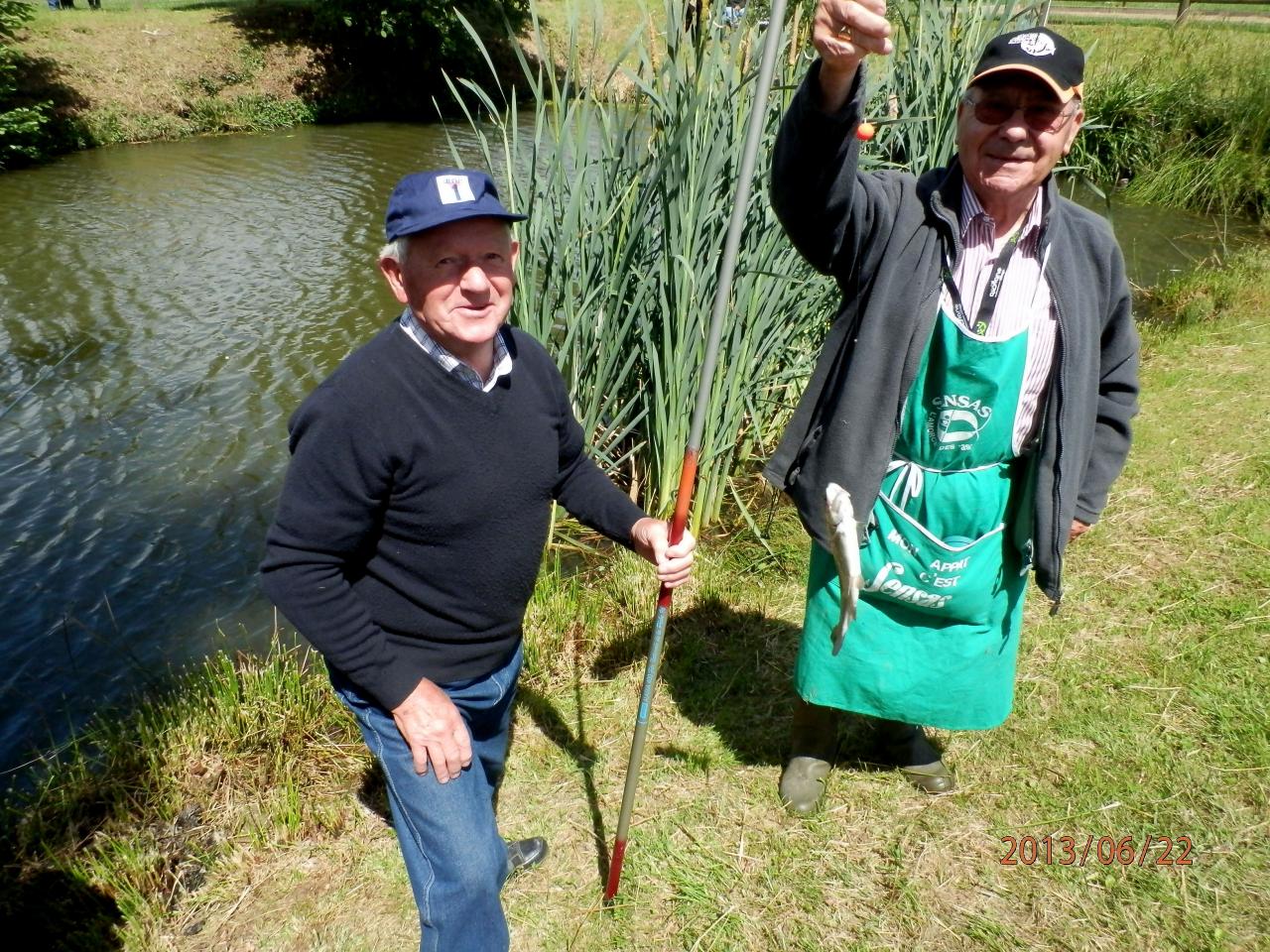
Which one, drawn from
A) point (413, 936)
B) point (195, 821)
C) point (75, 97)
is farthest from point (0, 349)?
point (75, 97)

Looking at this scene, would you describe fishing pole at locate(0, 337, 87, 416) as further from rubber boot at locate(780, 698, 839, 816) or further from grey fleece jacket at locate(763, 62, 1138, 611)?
grey fleece jacket at locate(763, 62, 1138, 611)

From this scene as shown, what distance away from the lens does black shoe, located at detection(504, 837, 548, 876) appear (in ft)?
7.37

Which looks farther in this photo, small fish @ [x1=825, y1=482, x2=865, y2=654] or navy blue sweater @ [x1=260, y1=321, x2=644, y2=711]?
small fish @ [x1=825, y1=482, x2=865, y2=654]

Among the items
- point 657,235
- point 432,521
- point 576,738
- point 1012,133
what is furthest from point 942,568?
point 657,235

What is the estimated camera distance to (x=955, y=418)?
6.15 feet

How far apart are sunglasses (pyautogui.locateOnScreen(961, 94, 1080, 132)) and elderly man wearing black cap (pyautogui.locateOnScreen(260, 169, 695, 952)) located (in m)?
0.92

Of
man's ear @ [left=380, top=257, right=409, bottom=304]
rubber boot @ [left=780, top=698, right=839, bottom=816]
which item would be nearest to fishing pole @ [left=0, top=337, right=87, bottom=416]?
man's ear @ [left=380, top=257, right=409, bottom=304]

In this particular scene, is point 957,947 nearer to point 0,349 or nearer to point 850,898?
point 850,898

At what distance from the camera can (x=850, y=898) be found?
7.18 feet

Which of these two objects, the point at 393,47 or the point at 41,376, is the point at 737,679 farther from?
the point at 393,47

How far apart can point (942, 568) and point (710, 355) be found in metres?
0.75

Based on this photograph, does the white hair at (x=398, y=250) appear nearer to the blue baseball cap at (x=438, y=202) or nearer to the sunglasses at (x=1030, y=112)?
the blue baseball cap at (x=438, y=202)

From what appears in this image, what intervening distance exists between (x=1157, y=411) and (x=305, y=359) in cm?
567
